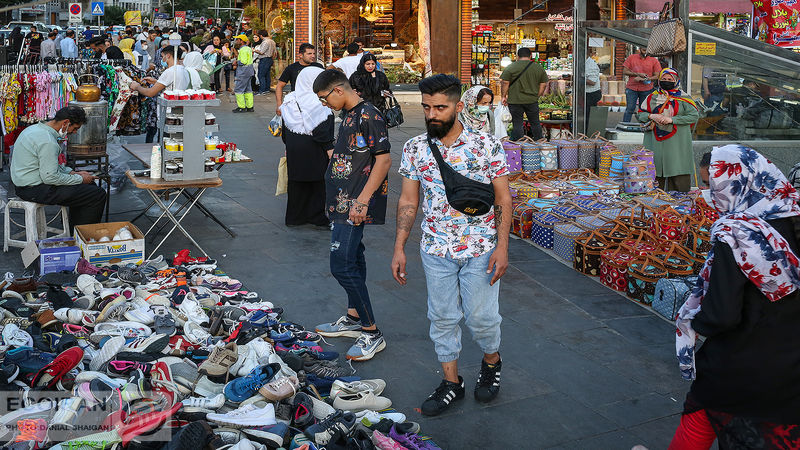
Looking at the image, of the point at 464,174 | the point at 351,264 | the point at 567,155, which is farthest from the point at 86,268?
the point at 567,155

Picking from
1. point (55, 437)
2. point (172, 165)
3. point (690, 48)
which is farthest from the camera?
point (690, 48)

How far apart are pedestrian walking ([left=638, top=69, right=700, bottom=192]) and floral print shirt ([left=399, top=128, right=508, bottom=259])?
5534 millimetres

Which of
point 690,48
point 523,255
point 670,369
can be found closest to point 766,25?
Result: point 690,48

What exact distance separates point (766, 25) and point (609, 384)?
32.1 feet

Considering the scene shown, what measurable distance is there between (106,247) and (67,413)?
3.06m

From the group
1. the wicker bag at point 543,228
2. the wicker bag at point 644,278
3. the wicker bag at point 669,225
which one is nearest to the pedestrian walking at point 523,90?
the wicker bag at point 543,228

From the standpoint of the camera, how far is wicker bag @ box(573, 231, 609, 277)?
7.14 meters

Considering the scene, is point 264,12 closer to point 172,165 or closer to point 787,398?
point 172,165

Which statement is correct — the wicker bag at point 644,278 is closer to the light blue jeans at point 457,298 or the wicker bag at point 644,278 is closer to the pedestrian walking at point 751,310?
the light blue jeans at point 457,298

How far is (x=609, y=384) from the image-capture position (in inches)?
195

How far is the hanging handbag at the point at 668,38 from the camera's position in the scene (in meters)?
10.6

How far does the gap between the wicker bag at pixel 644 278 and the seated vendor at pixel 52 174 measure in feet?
16.2

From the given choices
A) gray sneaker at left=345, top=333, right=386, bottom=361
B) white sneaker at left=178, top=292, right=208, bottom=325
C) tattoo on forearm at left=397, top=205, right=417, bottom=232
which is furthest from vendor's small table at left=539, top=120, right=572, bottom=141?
tattoo on forearm at left=397, top=205, right=417, bottom=232

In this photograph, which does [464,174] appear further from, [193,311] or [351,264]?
[193,311]
